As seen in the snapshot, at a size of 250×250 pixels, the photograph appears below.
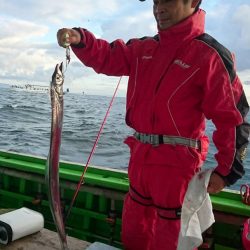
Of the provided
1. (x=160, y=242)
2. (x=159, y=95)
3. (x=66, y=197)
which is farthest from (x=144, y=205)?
(x=66, y=197)

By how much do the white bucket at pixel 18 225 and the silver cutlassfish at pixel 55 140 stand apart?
60 centimetres

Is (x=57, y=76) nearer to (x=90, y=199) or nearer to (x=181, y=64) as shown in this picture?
(x=181, y=64)

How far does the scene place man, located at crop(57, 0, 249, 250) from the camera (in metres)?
2.67

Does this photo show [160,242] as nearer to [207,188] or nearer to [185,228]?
[185,228]

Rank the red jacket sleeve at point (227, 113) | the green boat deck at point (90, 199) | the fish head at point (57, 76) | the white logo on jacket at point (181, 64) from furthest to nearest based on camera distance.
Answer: the green boat deck at point (90, 199) → the white logo on jacket at point (181, 64) → the red jacket sleeve at point (227, 113) → the fish head at point (57, 76)

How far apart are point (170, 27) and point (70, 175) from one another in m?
2.21

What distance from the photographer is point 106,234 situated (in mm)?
4312

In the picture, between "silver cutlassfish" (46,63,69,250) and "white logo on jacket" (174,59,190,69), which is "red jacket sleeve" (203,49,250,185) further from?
"silver cutlassfish" (46,63,69,250)

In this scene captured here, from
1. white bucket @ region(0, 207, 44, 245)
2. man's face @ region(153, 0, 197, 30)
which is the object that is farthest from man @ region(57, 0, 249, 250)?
white bucket @ region(0, 207, 44, 245)

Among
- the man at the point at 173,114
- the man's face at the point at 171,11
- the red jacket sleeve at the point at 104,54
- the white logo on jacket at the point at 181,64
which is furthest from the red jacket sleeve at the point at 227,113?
the red jacket sleeve at the point at 104,54

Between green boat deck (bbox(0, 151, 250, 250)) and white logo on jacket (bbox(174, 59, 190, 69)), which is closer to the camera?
white logo on jacket (bbox(174, 59, 190, 69))

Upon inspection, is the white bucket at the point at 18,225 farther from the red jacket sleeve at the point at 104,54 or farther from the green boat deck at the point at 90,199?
the red jacket sleeve at the point at 104,54

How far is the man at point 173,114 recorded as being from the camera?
2.67 metres

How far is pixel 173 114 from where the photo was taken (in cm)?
284
